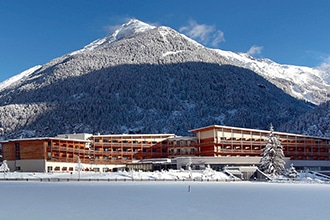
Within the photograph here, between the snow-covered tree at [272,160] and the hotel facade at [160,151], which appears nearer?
the snow-covered tree at [272,160]

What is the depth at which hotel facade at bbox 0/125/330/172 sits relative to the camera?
8975cm

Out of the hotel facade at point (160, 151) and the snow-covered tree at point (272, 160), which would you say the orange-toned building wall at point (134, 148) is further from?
the snow-covered tree at point (272, 160)

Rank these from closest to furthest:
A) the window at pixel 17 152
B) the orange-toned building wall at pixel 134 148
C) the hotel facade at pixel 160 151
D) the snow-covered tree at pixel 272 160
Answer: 1. the snow-covered tree at pixel 272 160
2. the hotel facade at pixel 160 151
3. the window at pixel 17 152
4. the orange-toned building wall at pixel 134 148

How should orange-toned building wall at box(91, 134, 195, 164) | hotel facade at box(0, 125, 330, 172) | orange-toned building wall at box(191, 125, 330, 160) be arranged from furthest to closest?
1. orange-toned building wall at box(91, 134, 195, 164)
2. orange-toned building wall at box(191, 125, 330, 160)
3. hotel facade at box(0, 125, 330, 172)

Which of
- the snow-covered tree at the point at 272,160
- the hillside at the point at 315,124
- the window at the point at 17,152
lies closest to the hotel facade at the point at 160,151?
the window at the point at 17,152

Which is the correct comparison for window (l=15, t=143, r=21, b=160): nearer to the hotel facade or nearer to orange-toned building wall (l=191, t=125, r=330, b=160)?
the hotel facade

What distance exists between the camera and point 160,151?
105 m

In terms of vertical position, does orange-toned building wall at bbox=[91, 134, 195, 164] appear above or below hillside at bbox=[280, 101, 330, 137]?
below

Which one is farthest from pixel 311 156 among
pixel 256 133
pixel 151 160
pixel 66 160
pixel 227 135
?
pixel 66 160

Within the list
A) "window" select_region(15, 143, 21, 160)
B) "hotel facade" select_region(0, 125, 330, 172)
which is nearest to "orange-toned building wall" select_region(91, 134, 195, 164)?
"hotel facade" select_region(0, 125, 330, 172)

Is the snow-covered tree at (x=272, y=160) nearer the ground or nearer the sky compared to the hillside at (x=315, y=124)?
nearer the ground

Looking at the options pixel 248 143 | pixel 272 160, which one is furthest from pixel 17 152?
pixel 272 160

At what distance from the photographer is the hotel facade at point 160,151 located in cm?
8975

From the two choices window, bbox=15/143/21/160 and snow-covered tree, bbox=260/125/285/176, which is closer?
snow-covered tree, bbox=260/125/285/176
